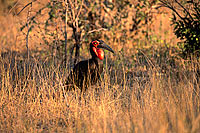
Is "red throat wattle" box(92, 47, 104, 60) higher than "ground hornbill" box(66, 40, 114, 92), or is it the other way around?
"red throat wattle" box(92, 47, 104, 60)

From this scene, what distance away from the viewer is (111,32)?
7828mm

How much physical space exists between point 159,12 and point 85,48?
2.45 meters

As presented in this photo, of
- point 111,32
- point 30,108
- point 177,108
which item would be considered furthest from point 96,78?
point 111,32

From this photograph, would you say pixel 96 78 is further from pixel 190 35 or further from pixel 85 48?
pixel 85 48

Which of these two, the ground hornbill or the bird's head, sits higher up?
the bird's head

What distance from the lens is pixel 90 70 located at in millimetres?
4953

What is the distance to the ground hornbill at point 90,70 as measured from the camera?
16.2 ft

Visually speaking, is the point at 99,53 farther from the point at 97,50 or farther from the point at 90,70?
the point at 90,70

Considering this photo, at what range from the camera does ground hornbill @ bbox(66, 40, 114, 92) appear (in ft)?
16.2

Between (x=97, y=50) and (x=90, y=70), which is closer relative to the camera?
(x=90, y=70)

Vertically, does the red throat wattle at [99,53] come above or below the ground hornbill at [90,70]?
above

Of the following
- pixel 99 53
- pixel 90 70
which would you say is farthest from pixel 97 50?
pixel 90 70

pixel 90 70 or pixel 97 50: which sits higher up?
pixel 97 50

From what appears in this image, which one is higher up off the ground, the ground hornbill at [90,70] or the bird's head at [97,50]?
the bird's head at [97,50]
